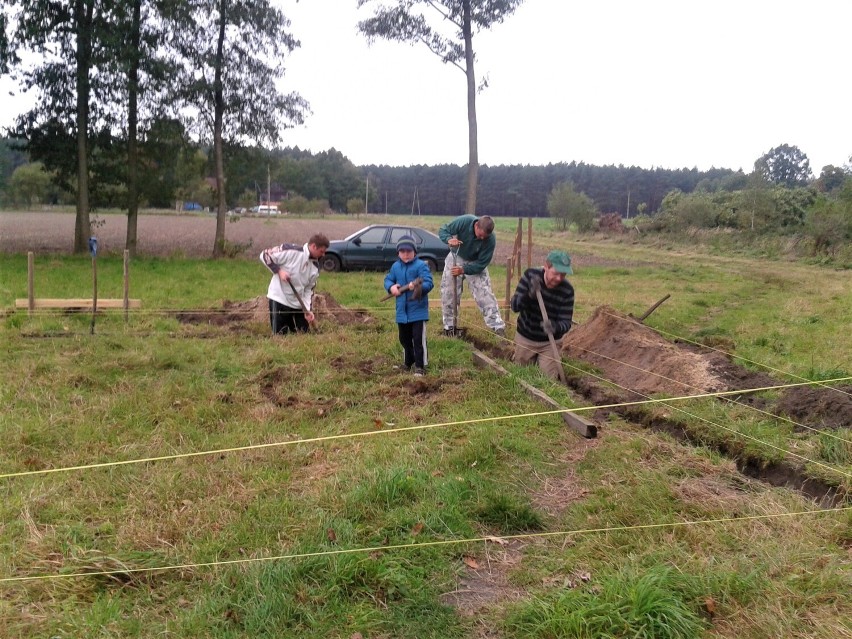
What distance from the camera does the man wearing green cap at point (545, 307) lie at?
6656mm

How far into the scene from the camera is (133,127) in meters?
18.7

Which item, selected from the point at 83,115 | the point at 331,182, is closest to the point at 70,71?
the point at 83,115

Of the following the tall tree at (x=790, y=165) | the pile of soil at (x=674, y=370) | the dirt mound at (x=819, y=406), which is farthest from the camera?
the tall tree at (x=790, y=165)

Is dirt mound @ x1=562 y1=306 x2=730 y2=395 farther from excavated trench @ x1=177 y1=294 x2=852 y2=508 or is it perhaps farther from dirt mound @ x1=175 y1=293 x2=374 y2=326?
dirt mound @ x1=175 y1=293 x2=374 y2=326

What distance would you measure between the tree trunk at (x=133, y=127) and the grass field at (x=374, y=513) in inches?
499

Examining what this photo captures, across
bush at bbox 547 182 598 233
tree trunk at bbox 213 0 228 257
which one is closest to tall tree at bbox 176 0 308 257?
tree trunk at bbox 213 0 228 257

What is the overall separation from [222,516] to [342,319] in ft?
21.1

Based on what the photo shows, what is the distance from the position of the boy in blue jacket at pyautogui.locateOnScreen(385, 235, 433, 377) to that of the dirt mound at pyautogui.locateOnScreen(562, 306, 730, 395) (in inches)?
81.9

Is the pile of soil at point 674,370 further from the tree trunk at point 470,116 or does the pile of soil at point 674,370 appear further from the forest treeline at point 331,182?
the tree trunk at point 470,116

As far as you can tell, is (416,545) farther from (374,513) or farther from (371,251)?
(371,251)

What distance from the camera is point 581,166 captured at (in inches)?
2689

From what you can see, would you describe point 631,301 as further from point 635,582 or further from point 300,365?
point 635,582

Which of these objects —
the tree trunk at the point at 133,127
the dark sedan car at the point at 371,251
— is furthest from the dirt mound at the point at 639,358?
the tree trunk at the point at 133,127

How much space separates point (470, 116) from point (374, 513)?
1817 centimetres
